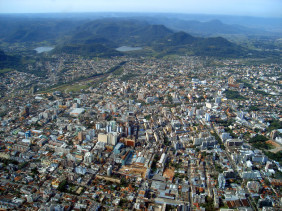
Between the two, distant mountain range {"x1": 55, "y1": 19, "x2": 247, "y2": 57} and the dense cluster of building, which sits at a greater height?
distant mountain range {"x1": 55, "y1": 19, "x2": 247, "y2": 57}

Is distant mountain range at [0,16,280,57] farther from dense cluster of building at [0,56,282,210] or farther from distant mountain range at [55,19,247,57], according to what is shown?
dense cluster of building at [0,56,282,210]

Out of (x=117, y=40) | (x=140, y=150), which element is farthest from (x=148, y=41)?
(x=140, y=150)

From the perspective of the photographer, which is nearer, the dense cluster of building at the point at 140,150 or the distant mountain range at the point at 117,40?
the dense cluster of building at the point at 140,150

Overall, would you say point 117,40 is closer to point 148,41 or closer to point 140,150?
point 148,41

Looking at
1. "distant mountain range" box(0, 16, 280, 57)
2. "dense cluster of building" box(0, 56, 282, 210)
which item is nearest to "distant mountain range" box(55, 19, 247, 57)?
"distant mountain range" box(0, 16, 280, 57)

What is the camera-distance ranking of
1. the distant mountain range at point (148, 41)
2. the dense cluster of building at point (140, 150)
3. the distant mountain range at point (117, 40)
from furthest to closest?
the distant mountain range at point (148, 41) → the distant mountain range at point (117, 40) → the dense cluster of building at point (140, 150)

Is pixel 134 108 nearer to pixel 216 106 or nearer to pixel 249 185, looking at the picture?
pixel 216 106

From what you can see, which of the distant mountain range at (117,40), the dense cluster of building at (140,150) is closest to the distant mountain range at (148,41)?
the distant mountain range at (117,40)

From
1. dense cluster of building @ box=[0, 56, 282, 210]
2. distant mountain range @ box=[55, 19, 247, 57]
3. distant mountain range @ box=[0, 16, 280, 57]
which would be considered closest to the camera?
dense cluster of building @ box=[0, 56, 282, 210]

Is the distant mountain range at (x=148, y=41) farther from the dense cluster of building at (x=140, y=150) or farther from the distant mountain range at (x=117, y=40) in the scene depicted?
the dense cluster of building at (x=140, y=150)
